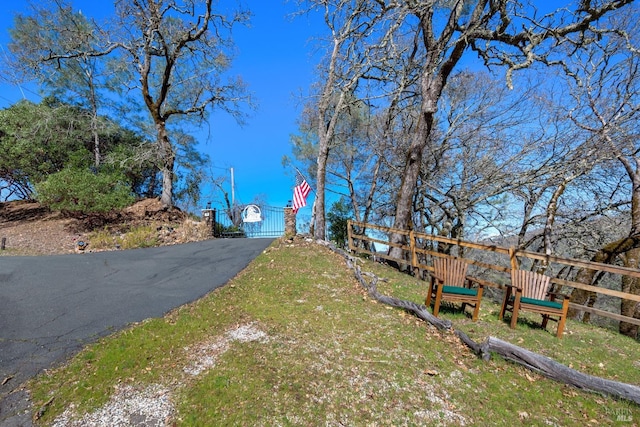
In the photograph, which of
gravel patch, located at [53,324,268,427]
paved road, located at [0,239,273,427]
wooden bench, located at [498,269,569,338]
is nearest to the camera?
gravel patch, located at [53,324,268,427]

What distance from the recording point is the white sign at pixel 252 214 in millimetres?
16656

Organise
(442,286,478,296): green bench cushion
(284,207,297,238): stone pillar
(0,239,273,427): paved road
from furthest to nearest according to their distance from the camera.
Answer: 1. (284,207,297,238): stone pillar
2. (442,286,478,296): green bench cushion
3. (0,239,273,427): paved road

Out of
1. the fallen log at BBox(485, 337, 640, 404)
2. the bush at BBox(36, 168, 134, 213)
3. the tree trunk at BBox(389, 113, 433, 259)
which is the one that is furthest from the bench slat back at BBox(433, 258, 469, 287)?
the bush at BBox(36, 168, 134, 213)

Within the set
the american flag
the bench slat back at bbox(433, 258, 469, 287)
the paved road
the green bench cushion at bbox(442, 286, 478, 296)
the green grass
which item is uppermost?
the american flag

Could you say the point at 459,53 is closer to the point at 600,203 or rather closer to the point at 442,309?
the point at 600,203

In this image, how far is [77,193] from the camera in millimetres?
11383

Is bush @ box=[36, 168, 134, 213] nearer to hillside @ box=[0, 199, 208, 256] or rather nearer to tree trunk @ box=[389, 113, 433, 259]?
hillside @ box=[0, 199, 208, 256]

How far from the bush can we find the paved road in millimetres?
3636

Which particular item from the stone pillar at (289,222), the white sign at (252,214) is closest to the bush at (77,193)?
the white sign at (252,214)

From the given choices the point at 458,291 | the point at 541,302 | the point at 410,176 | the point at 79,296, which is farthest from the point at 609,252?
the point at 79,296

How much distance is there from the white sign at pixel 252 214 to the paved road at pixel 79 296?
7.05 metres

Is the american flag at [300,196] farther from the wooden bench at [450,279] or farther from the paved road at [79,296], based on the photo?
the wooden bench at [450,279]

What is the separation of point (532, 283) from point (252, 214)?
46.0 ft

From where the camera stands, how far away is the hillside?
34.5ft
